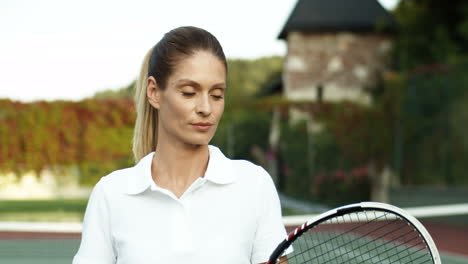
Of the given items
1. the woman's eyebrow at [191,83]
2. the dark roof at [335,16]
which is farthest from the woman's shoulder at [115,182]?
the dark roof at [335,16]

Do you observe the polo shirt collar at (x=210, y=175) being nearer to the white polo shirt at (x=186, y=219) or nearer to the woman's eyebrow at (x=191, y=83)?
the white polo shirt at (x=186, y=219)

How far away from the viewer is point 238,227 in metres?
1.88

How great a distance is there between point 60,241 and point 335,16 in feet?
61.5

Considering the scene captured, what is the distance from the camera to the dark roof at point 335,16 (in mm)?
27594

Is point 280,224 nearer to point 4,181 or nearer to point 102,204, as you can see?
point 102,204

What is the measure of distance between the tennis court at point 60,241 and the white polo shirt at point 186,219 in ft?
16.7

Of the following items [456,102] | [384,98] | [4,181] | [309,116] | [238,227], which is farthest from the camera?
[309,116]

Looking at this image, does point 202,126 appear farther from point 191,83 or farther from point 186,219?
point 186,219

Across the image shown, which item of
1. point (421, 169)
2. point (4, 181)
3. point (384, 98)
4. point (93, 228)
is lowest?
point (4, 181)

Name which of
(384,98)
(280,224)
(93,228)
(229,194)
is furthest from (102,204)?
(384,98)

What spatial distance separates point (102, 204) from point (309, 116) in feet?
58.8

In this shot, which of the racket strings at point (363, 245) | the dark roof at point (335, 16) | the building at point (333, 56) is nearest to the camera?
the racket strings at point (363, 245)

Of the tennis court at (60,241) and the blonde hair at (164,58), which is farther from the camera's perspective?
the tennis court at (60,241)

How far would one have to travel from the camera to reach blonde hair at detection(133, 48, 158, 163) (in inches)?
78.7
